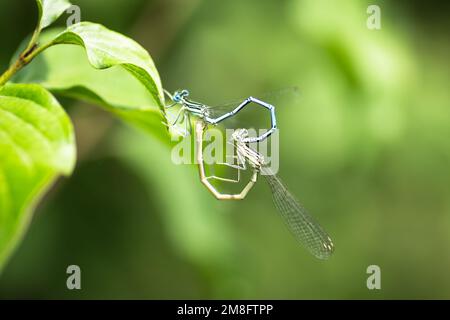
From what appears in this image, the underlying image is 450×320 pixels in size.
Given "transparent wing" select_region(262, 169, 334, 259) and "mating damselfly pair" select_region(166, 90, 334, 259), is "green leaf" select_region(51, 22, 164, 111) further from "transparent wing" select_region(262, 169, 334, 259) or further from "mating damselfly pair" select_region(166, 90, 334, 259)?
"transparent wing" select_region(262, 169, 334, 259)

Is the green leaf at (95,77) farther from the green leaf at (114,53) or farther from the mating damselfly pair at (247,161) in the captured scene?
the mating damselfly pair at (247,161)

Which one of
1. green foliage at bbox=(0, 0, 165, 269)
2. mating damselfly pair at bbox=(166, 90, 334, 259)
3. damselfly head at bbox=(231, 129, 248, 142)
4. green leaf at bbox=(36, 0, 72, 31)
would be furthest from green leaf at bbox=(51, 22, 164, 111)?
damselfly head at bbox=(231, 129, 248, 142)

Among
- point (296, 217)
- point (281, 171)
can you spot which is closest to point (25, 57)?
point (296, 217)

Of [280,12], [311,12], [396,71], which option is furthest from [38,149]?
[280,12]

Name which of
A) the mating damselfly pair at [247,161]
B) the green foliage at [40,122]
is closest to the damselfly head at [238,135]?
the mating damselfly pair at [247,161]

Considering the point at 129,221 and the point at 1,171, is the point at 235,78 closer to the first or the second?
the point at 129,221

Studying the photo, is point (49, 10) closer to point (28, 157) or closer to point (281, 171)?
point (28, 157)

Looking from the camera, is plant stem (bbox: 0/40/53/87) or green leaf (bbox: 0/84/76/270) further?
plant stem (bbox: 0/40/53/87)
